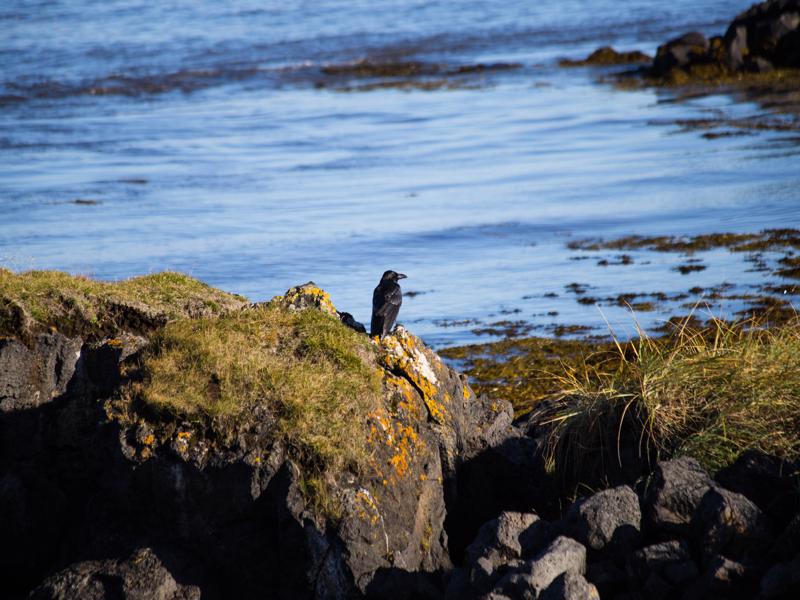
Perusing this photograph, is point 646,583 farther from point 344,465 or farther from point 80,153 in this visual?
point 80,153

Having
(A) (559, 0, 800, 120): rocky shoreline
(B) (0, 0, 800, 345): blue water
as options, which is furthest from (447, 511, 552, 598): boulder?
(A) (559, 0, 800, 120): rocky shoreline

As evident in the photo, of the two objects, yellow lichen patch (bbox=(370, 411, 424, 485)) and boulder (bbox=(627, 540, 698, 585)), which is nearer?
boulder (bbox=(627, 540, 698, 585))

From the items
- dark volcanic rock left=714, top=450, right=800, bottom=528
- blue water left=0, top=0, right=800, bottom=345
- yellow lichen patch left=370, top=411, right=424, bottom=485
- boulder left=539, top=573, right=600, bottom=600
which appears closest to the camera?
boulder left=539, top=573, right=600, bottom=600

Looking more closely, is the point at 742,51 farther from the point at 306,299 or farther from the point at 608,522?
the point at 608,522

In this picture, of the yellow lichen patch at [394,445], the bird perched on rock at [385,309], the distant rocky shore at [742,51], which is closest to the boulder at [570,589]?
the yellow lichen patch at [394,445]

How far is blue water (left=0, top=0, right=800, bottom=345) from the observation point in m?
14.4

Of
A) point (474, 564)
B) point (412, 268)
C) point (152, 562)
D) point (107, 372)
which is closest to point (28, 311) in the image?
point (107, 372)

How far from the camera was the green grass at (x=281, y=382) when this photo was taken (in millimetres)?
6508

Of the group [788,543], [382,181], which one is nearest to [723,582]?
[788,543]

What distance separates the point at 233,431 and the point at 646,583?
8.75 feet

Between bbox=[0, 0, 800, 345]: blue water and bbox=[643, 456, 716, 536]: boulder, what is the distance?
5.45 m

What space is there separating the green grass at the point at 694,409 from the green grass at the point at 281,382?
5.25 ft

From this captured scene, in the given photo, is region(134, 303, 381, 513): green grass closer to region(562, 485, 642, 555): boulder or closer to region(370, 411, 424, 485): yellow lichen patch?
region(370, 411, 424, 485): yellow lichen patch

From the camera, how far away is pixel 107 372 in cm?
739
